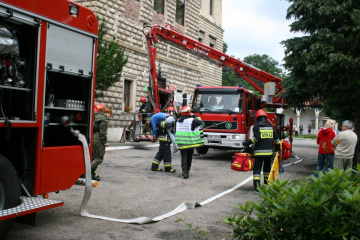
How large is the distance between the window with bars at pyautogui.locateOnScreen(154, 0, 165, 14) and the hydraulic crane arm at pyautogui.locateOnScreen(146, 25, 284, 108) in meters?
8.63

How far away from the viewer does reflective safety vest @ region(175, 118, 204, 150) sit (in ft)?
32.8

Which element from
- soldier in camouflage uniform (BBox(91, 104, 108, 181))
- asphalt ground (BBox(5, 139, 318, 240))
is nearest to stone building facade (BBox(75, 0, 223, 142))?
asphalt ground (BBox(5, 139, 318, 240))

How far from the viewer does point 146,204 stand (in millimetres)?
7098

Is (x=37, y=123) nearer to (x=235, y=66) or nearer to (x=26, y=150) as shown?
(x=26, y=150)

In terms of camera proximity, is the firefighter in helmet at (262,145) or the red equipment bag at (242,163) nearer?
the firefighter in helmet at (262,145)

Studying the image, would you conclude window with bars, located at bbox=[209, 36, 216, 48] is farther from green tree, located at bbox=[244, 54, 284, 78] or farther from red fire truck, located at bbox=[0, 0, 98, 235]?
green tree, located at bbox=[244, 54, 284, 78]

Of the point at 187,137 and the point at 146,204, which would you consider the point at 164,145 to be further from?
the point at 146,204

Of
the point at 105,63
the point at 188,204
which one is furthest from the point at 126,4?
the point at 188,204

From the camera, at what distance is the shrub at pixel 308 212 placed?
10.5 ft

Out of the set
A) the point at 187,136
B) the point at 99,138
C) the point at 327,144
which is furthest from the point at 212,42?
the point at 99,138

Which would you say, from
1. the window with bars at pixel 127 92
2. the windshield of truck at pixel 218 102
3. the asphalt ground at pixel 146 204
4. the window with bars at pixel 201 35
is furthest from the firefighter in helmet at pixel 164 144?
the window with bars at pixel 201 35

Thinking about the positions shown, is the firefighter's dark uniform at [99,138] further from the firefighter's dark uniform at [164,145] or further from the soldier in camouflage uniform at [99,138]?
the firefighter's dark uniform at [164,145]

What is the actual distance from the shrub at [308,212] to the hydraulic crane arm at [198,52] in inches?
557

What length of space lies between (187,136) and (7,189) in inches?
233
